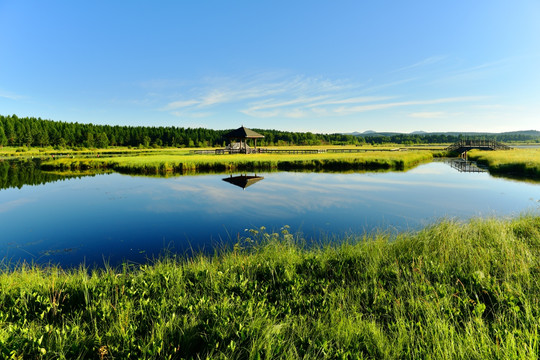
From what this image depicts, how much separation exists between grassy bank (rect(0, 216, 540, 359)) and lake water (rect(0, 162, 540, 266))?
325cm

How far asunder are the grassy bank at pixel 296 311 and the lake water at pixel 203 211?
3.25 metres

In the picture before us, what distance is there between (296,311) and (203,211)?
9.62 metres

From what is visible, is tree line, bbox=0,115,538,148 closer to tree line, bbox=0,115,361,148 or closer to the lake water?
tree line, bbox=0,115,361,148

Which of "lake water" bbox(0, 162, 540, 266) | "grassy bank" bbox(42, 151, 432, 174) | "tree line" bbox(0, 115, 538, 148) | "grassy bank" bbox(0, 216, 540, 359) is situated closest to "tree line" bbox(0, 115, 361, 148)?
"tree line" bbox(0, 115, 538, 148)

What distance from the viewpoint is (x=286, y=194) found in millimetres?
16109

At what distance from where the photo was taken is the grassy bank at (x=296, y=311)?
270 cm

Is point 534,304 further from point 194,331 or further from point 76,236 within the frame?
point 76,236

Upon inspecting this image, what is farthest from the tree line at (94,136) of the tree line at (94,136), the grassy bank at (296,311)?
the grassy bank at (296,311)

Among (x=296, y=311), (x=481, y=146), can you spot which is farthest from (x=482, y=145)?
(x=296, y=311)

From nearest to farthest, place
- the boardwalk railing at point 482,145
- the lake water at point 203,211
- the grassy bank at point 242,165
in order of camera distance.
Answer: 1. the lake water at point 203,211
2. the grassy bank at point 242,165
3. the boardwalk railing at point 482,145

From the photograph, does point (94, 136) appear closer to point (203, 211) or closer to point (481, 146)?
point (203, 211)

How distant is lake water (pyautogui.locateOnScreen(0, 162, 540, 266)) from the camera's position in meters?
8.41

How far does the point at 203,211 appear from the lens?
1259 cm

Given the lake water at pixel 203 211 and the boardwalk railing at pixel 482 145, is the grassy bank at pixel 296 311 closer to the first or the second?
the lake water at pixel 203 211
